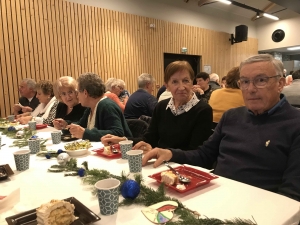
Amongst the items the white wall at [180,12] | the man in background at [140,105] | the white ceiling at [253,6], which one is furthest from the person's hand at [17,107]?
the white ceiling at [253,6]

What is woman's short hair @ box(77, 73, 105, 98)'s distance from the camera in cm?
273

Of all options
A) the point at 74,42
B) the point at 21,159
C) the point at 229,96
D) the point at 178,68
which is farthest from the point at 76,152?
the point at 74,42

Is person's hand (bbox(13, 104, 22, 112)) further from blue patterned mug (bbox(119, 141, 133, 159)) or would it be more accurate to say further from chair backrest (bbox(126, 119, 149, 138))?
blue patterned mug (bbox(119, 141, 133, 159))

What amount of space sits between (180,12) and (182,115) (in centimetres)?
764

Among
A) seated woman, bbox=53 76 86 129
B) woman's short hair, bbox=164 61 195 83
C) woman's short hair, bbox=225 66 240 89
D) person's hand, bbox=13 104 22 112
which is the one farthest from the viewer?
person's hand, bbox=13 104 22 112

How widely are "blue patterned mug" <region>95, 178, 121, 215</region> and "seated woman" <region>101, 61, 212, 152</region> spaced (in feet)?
3.35

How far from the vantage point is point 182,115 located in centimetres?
226

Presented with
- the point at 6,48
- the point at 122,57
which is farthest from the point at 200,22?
the point at 6,48

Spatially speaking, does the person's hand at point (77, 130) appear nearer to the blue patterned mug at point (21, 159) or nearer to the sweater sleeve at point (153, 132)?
the sweater sleeve at point (153, 132)

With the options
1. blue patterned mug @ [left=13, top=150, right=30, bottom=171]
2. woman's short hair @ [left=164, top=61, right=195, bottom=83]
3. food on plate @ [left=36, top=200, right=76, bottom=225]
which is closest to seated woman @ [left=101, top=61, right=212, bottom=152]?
woman's short hair @ [left=164, top=61, right=195, bottom=83]

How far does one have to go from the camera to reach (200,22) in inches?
384

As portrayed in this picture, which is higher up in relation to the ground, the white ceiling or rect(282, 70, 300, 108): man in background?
the white ceiling

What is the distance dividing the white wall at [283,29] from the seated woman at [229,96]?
9.68 metres

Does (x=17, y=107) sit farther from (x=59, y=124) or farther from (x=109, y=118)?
(x=109, y=118)
